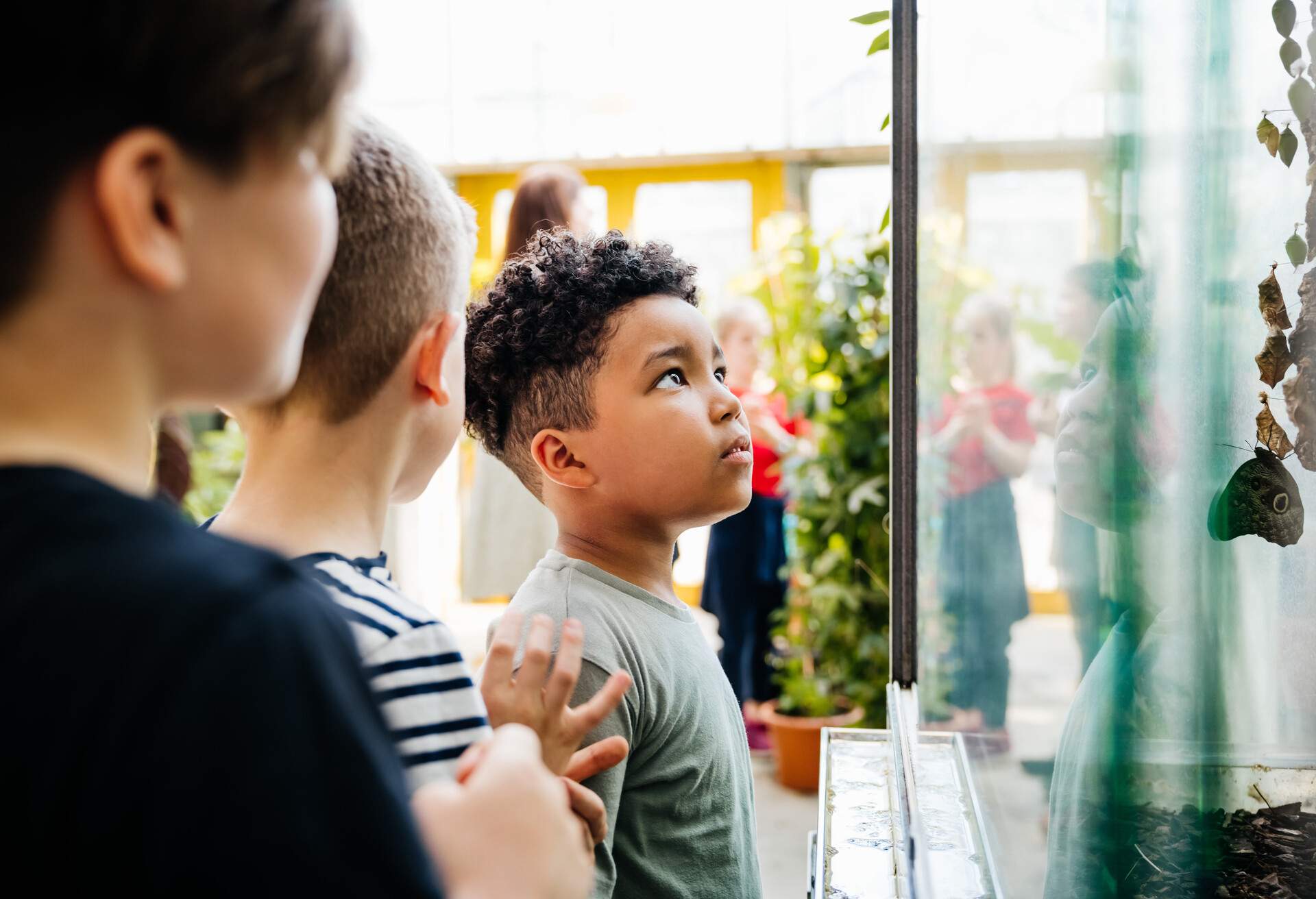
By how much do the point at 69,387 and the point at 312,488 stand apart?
1.08 feet

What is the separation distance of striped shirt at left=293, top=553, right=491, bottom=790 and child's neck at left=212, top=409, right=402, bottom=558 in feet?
0.14

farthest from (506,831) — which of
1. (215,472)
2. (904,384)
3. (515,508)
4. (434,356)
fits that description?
(215,472)

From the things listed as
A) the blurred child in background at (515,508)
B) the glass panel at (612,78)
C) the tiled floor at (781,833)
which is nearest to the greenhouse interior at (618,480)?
the blurred child in background at (515,508)

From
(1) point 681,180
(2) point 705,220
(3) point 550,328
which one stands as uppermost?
(1) point 681,180

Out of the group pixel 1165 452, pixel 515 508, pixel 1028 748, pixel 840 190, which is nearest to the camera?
pixel 1165 452

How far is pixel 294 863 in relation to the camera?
14.4 inches

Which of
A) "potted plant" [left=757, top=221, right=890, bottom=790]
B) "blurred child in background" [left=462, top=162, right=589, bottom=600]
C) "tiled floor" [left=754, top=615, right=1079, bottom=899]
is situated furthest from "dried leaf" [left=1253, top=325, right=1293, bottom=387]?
"potted plant" [left=757, top=221, right=890, bottom=790]

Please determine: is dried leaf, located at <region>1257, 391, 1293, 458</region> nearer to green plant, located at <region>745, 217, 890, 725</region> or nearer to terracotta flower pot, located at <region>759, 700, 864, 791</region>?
green plant, located at <region>745, 217, 890, 725</region>

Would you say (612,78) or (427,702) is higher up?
(612,78)

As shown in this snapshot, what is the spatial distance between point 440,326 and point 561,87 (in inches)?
242

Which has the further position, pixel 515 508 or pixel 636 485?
pixel 515 508

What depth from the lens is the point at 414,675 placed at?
650mm

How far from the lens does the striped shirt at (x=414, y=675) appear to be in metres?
0.63

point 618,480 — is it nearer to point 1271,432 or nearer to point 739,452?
point 739,452
